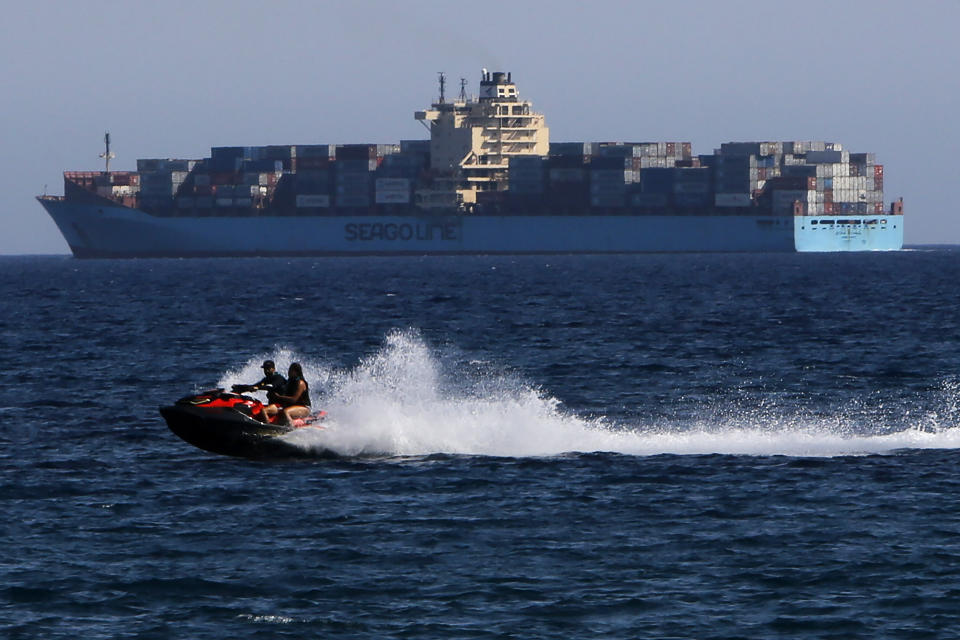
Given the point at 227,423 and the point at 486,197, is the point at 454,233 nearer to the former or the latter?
the point at 486,197

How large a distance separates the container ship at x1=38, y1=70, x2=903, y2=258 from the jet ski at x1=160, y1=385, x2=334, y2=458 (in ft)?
434

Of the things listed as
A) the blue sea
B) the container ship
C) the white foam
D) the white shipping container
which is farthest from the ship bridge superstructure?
the white foam

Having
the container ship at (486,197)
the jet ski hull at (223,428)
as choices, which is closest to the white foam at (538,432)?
the jet ski hull at (223,428)

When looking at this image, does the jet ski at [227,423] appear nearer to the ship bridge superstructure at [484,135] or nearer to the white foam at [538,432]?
the white foam at [538,432]

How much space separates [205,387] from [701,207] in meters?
124

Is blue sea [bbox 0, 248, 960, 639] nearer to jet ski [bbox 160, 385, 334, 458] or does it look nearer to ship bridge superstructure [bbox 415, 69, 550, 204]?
jet ski [bbox 160, 385, 334, 458]

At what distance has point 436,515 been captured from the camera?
65.3 ft

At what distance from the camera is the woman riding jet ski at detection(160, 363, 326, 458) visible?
23141 millimetres

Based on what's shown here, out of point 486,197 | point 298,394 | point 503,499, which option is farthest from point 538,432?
point 486,197

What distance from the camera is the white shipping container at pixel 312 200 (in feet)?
533

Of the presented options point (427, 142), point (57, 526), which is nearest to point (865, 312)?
point (57, 526)

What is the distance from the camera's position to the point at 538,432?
25.9 metres

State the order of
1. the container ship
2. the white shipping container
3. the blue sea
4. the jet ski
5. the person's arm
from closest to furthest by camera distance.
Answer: the blue sea → the jet ski → the person's arm → the container ship → the white shipping container

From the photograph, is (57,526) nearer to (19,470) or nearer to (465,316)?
(19,470)
